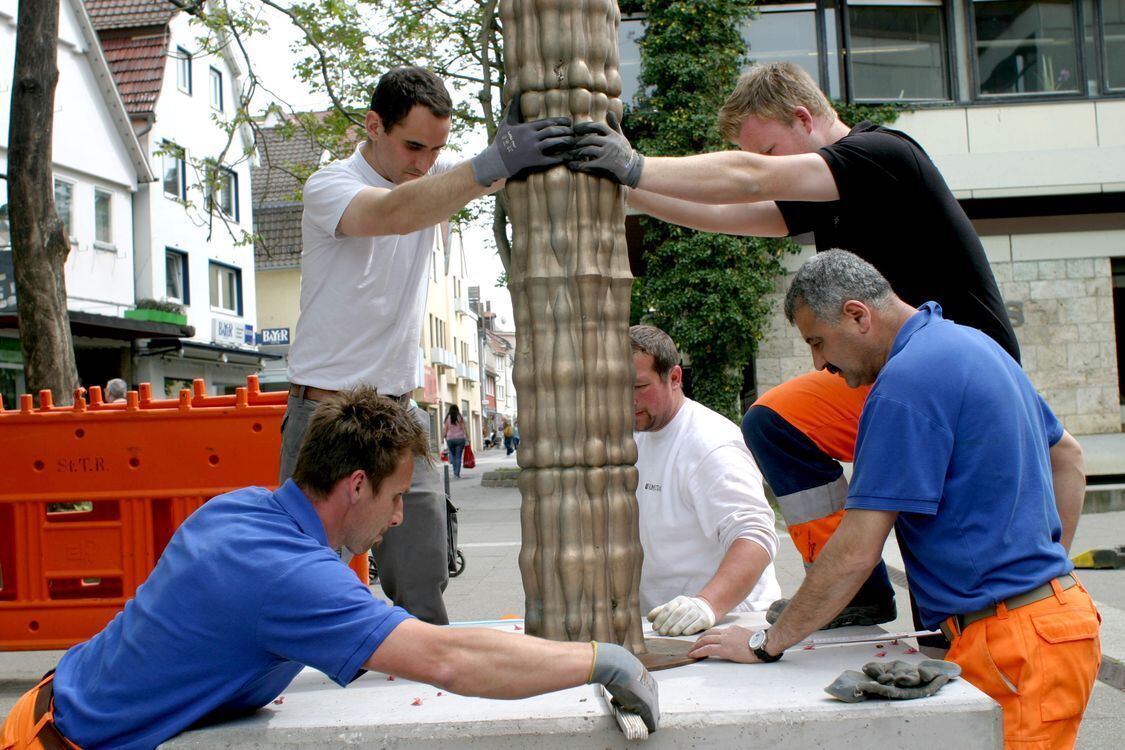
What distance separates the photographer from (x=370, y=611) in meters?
2.09

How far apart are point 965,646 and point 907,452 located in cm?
48

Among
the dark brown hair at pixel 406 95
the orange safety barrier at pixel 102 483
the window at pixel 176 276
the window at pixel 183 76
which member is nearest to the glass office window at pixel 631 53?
the window at pixel 176 276

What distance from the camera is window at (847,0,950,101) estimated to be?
55.0ft

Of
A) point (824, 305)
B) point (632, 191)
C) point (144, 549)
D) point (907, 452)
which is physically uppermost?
point (632, 191)

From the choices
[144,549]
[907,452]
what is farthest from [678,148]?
[907,452]

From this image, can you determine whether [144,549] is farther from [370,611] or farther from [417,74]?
[370,611]

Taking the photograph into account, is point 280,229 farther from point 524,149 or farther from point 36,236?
point 524,149

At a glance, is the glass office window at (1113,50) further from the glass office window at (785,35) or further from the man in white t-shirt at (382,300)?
the man in white t-shirt at (382,300)

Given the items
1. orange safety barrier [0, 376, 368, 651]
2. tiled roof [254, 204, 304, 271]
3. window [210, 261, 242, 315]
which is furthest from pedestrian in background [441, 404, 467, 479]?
orange safety barrier [0, 376, 368, 651]

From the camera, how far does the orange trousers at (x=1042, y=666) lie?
234 centimetres

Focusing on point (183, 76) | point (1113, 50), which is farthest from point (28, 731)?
point (183, 76)

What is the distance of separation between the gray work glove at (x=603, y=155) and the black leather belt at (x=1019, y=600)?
4.12 ft

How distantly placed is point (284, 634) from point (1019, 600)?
5.12ft

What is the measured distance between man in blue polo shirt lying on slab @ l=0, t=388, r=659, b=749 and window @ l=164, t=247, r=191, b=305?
881 inches
